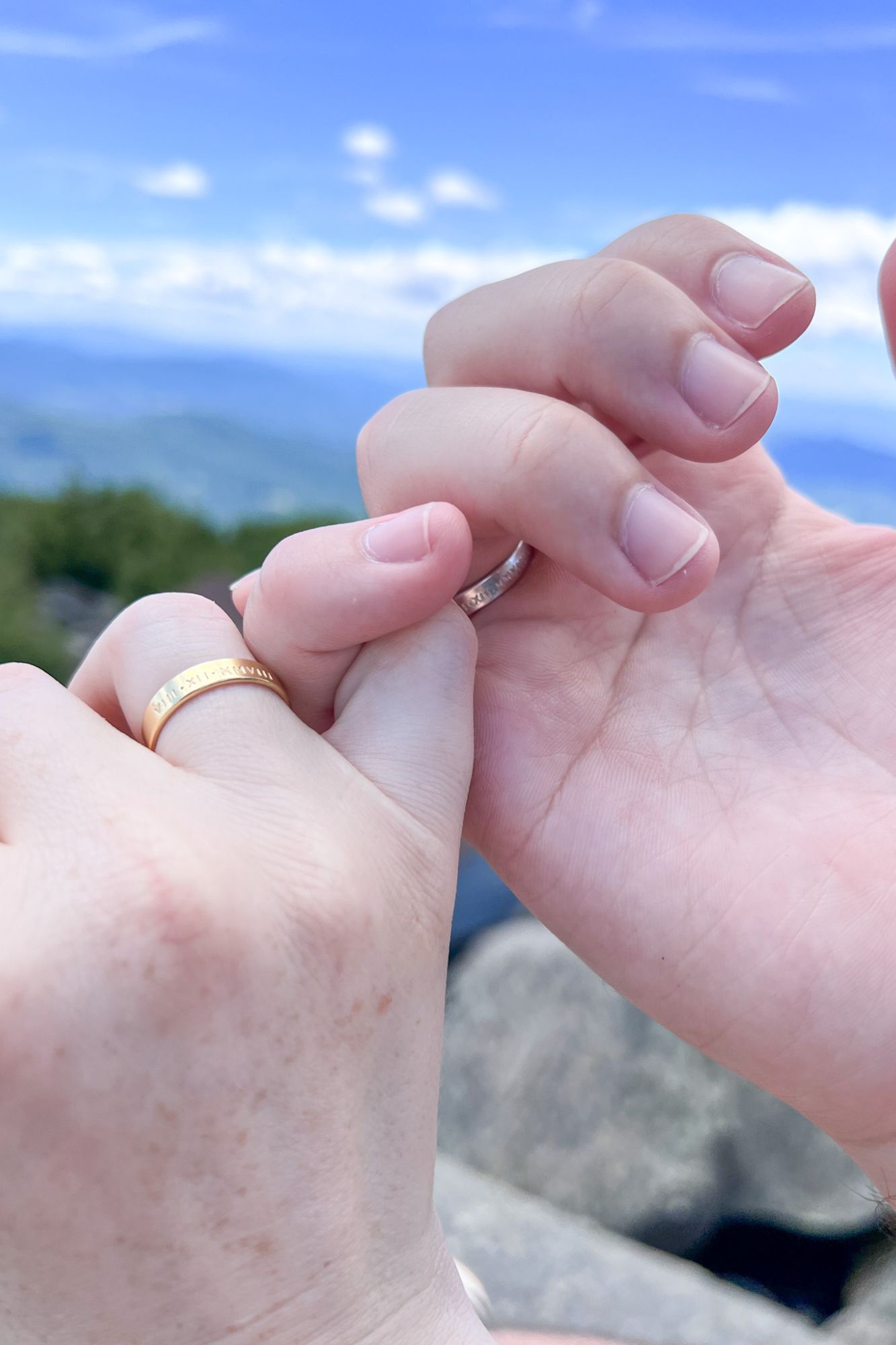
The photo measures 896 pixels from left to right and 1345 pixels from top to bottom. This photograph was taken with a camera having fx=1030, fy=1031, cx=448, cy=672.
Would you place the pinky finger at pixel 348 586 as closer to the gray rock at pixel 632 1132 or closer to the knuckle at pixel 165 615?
the knuckle at pixel 165 615

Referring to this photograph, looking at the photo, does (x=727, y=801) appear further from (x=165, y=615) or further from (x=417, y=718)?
(x=165, y=615)

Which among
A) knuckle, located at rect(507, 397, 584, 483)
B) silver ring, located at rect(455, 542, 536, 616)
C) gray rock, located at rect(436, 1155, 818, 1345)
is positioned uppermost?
knuckle, located at rect(507, 397, 584, 483)

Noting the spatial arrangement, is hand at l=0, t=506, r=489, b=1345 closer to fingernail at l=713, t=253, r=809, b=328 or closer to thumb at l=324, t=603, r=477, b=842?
thumb at l=324, t=603, r=477, b=842

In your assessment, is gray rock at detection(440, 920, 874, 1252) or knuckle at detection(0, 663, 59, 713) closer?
knuckle at detection(0, 663, 59, 713)

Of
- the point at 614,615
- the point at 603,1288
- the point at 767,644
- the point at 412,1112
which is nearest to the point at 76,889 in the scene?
the point at 412,1112

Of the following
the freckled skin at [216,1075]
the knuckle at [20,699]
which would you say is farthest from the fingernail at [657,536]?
the knuckle at [20,699]

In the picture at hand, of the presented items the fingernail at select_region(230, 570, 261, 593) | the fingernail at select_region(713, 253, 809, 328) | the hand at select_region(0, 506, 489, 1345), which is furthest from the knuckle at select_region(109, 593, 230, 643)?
the fingernail at select_region(713, 253, 809, 328)
